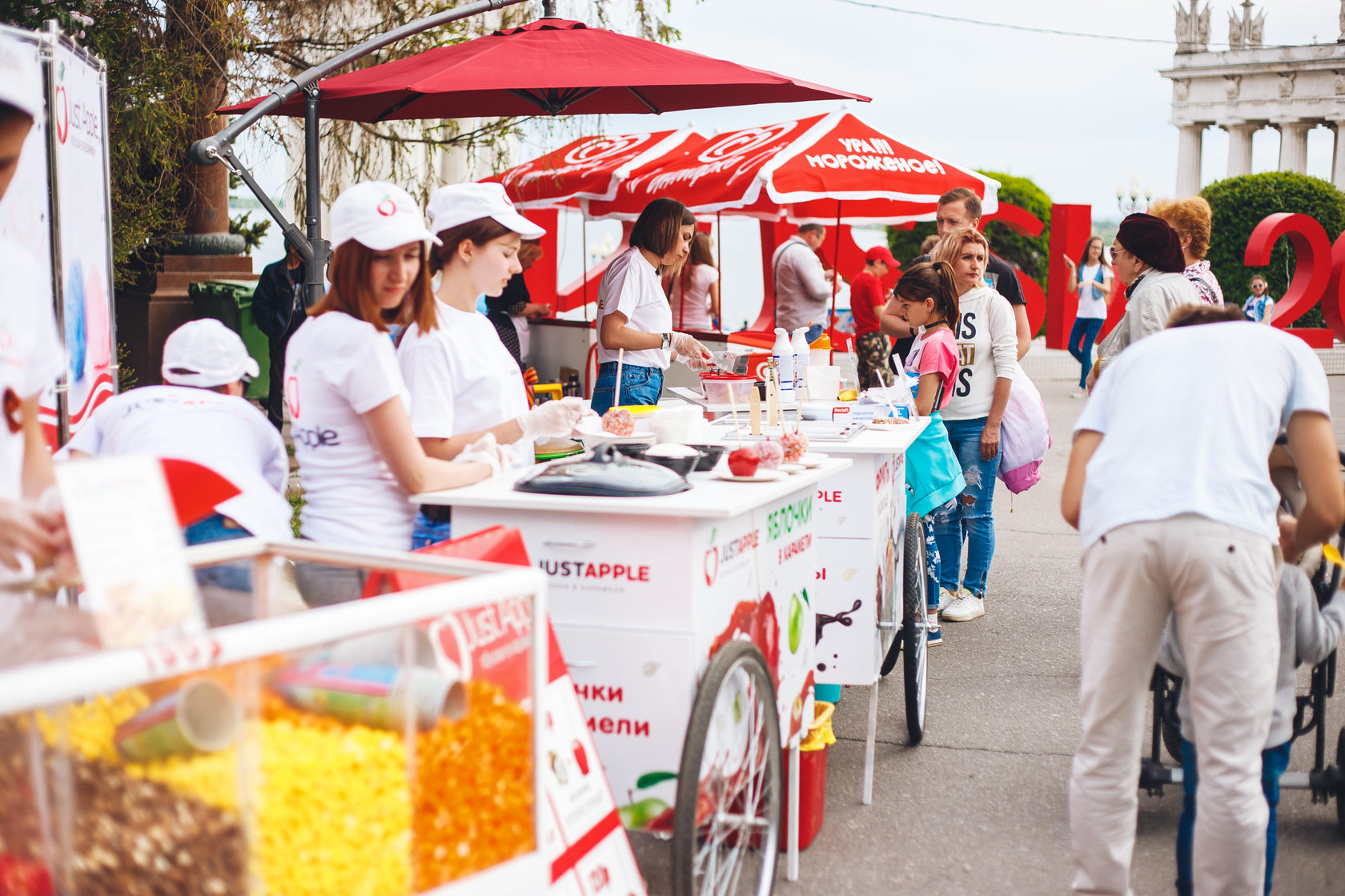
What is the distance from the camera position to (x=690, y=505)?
2.80 m

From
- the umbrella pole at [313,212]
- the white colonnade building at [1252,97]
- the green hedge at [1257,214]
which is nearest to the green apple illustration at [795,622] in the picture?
the umbrella pole at [313,212]

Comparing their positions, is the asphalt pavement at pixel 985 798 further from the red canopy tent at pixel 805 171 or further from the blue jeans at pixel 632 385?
the red canopy tent at pixel 805 171

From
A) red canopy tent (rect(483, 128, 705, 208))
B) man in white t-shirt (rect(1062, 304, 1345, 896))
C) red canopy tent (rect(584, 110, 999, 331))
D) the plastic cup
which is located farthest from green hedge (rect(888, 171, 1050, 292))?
the plastic cup

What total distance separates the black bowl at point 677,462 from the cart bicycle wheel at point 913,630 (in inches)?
61.4

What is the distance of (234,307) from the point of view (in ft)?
34.6

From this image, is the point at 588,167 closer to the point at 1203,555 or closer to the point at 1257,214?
the point at 1203,555

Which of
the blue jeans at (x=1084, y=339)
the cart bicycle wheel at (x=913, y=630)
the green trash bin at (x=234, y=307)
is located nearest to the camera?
the cart bicycle wheel at (x=913, y=630)

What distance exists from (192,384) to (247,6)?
7.05 m

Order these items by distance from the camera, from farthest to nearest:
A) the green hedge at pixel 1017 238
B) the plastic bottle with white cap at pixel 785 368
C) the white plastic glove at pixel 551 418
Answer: the green hedge at pixel 1017 238
the plastic bottle with white cap at pixel 785 368
the white plastic glove at pixel 551 418

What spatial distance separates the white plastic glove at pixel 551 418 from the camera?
3418 mm

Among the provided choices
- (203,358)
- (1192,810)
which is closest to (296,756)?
(203,358)

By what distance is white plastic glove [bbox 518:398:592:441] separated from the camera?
3.42 metres

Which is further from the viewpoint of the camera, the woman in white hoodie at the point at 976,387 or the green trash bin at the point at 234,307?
the green trash bin at the point at 234,307

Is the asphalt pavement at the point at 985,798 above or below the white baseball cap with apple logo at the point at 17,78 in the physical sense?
below
